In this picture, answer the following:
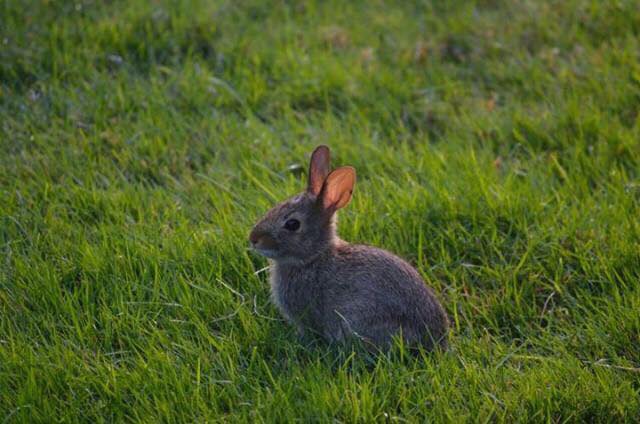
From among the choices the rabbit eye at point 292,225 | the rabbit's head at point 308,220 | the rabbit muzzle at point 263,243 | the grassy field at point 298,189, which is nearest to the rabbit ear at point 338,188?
the rabbit's head at point 308,220

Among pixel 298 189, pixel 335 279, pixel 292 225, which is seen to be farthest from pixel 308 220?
pixel 298 189

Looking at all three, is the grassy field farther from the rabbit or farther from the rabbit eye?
the rabbit eye

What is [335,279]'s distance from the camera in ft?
14.5

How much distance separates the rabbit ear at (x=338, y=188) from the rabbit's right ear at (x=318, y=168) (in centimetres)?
7

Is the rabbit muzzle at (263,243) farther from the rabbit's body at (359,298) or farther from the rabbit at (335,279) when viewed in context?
the rabbit's body at (359,298)

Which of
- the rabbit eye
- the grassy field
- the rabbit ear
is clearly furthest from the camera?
the rabbit eye

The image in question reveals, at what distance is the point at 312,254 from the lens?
4.55 m

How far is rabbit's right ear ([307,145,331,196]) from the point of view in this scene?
455 cm

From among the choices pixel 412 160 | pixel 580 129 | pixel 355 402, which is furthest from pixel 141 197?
pixel 580 129

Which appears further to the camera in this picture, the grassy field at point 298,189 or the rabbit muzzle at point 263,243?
the rabbit muzzle at point 263,243

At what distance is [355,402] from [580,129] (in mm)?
3185

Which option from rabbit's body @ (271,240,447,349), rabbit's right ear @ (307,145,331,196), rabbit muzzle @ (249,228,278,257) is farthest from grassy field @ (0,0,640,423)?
rabbit's right ear @ (307,145,331,196)

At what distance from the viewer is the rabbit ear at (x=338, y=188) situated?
4383 mm

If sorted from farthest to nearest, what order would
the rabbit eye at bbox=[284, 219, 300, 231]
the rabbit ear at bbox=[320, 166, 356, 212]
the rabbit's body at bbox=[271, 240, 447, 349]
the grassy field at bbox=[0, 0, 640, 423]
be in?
the rabbit eye at bbox=[284, 219, 300, 231]
the rabbit ear at bbox=[320, 166, 356, 212]
the rabbit's body at bbox=[271, 240, 447, 349]
the grassy field at bbox=[0, 0, 640, 423]
